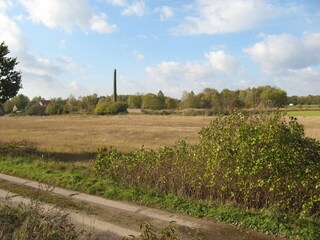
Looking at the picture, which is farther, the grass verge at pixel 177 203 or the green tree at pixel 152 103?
the green tree at pixel 152 103

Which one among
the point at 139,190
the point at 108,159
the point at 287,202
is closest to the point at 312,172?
the point at 287,202

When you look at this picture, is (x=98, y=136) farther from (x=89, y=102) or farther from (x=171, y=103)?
(x=89, y=102)

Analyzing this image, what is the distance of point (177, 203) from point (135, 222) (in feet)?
4.71

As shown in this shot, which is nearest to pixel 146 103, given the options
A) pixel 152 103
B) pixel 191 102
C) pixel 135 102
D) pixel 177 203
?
pixel 152 103

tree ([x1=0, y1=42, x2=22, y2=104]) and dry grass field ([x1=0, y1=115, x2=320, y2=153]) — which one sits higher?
tree ([x1=0, y1=42, x2=22, y2=104])

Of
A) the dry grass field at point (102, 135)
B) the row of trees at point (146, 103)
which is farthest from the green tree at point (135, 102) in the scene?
the dry grass field at point (102, 135)

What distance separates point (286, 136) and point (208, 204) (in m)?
2.35

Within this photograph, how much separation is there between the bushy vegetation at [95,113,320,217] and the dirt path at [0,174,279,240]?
1189 millimetres

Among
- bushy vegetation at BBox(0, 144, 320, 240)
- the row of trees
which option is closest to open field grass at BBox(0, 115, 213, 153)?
bushy vegetation at BBox(0, 144, 320, 240)

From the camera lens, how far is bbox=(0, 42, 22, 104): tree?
65.2 ft

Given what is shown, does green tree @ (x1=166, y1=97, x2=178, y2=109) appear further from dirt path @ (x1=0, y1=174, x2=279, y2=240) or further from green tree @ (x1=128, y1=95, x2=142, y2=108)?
dirt path @ (x1=0, y1=174, x2=279, y2=240)

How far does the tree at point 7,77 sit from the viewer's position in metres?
19.9

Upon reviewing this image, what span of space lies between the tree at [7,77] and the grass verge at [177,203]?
821 centimetres

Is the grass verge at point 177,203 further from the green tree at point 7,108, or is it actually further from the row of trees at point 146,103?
the green tree at point 7,108
